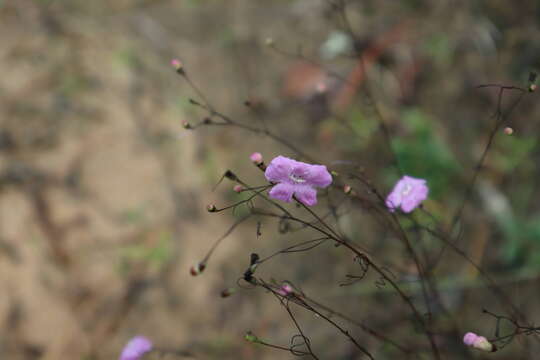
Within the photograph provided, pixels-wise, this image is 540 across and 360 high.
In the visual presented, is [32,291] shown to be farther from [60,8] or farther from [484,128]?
[484,128]

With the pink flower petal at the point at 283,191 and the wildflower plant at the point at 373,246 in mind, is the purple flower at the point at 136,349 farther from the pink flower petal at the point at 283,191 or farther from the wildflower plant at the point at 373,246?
the pink flower petal at the point at 283,191

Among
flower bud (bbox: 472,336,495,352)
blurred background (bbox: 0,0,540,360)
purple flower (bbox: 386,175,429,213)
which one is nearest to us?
flower bud (bbox: 472,336,495,352)

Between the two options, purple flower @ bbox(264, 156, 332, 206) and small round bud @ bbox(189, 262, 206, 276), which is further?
small round bud @ bbox(189, 262, 206, 276)

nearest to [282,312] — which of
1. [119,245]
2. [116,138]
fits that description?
[119,245]

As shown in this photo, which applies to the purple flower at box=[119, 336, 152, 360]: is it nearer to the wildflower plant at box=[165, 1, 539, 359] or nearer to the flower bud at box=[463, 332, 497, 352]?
the wildflower plant at box=[165, 1, 539, 359]

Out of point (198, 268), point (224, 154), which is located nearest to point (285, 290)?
point (198, 268)

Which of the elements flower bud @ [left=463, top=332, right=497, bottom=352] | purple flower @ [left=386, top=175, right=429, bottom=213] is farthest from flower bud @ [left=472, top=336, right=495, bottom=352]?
purple flower @ [left=386, top=175, right=429, bottom=213]

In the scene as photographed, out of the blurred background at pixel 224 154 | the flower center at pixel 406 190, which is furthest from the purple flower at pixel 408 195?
the blurred background at pixel 224 154
